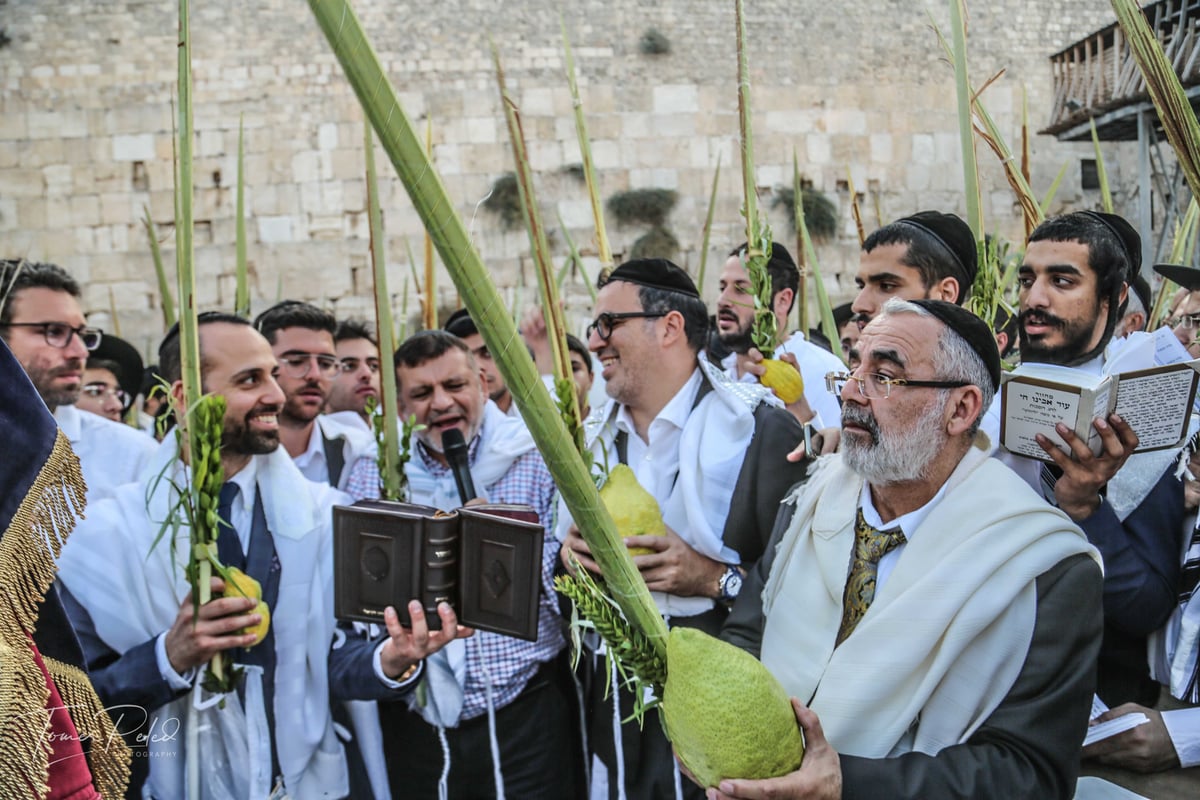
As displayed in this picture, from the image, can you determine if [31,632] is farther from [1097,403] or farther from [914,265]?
[914,265]

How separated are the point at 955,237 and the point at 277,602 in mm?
2203

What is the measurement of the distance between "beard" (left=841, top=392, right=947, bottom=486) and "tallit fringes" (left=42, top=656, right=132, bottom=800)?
4.71 ft

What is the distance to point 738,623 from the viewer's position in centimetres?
220

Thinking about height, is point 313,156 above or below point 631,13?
below

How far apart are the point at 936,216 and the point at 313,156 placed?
10.2 m

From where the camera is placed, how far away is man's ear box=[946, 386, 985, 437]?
1.97 meters

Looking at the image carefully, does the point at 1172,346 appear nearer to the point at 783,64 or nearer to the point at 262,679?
the point at 262,679

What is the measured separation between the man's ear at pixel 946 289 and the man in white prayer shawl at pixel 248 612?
165 cm

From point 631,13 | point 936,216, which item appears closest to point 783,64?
point 631,13

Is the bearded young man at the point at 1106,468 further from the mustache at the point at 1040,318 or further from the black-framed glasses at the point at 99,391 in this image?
the black-framed glasses at the point at 99,391

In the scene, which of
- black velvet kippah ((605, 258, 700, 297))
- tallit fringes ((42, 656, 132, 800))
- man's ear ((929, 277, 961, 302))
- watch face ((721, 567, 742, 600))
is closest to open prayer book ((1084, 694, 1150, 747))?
watch face ((721, 567, 742, 600))

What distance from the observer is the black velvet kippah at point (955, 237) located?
115 inches

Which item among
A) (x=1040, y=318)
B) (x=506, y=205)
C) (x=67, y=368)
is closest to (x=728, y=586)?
(x=1040, y=318)

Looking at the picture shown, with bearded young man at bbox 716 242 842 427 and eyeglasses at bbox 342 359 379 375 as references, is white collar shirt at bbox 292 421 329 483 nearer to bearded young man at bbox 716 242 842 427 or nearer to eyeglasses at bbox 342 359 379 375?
eyeglasses at bbox 342 359 379 375
